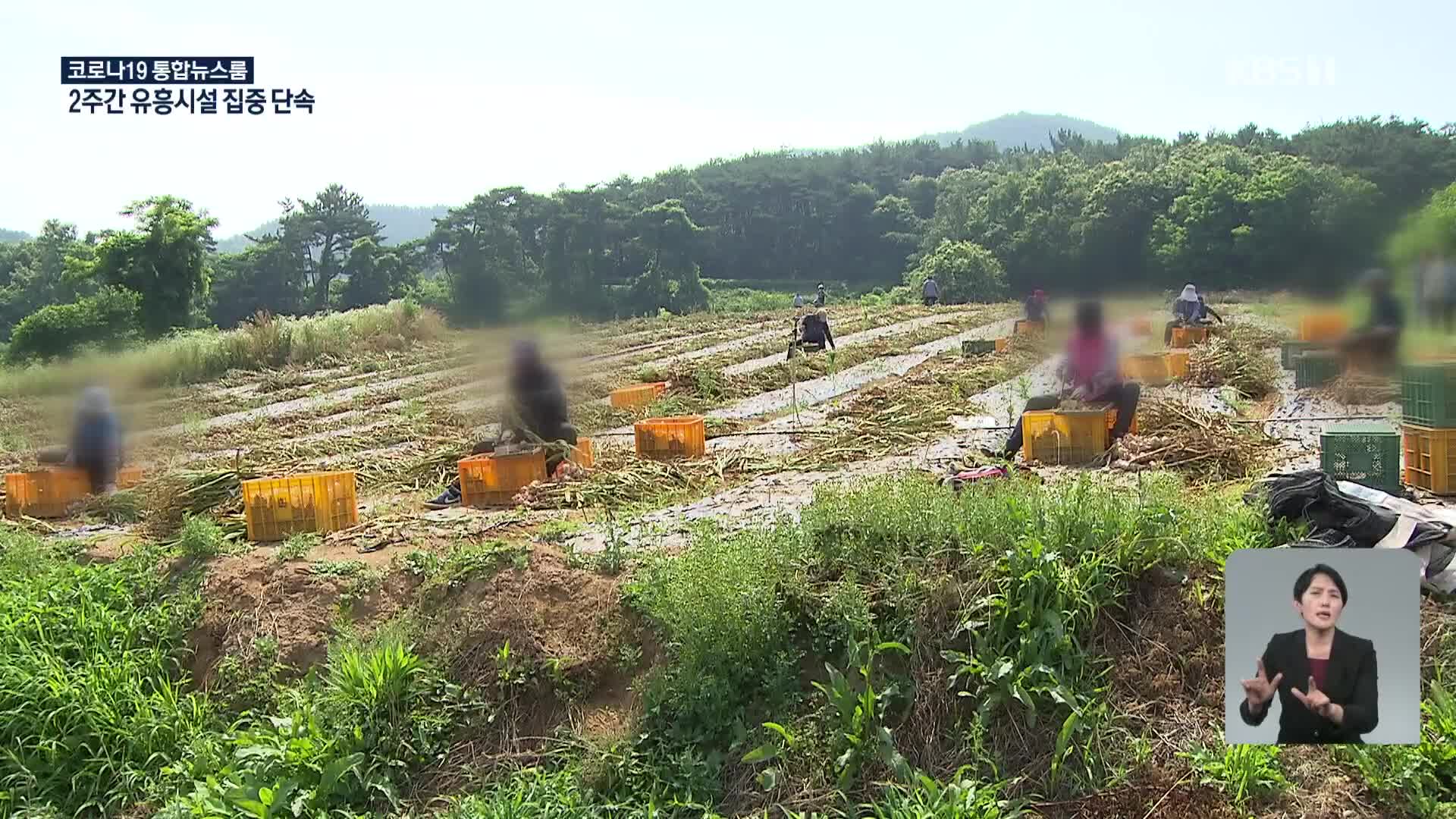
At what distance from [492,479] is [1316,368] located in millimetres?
6777

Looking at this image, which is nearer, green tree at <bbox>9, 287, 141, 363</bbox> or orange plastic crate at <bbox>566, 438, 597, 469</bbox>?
orange plastic crate at <bbox>566, 438, 597, 469</bbox>

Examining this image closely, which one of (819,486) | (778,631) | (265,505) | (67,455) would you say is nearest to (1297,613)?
(778,631)

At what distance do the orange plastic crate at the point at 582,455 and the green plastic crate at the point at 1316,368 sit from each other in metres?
5.46

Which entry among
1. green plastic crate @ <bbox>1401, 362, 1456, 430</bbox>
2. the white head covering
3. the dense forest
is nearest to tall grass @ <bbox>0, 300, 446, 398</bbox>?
the white head covering

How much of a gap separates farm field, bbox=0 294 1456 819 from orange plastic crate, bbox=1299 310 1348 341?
8.0 inches

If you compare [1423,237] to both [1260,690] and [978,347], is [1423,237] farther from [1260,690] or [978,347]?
[978,347]

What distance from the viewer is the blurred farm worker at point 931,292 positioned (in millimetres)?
25625

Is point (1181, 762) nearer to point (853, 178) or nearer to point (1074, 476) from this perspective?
point (1074, 476)

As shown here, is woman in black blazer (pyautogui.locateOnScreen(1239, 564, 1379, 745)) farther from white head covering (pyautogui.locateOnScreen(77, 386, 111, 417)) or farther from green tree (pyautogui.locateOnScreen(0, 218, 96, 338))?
green tree (pyautogui.locateOnScreen(0, 218, 96, 338))

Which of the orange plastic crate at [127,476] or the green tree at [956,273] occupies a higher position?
the green tree at [956,273]

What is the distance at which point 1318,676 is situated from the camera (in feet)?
7.52

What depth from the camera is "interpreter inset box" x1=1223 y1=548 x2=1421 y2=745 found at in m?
2.23

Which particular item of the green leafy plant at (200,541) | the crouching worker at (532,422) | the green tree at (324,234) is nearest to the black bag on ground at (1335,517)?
the crouching worker at (532,422)

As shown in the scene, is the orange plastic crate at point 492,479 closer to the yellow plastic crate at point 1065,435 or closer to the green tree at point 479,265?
the green tree at point 479,265
